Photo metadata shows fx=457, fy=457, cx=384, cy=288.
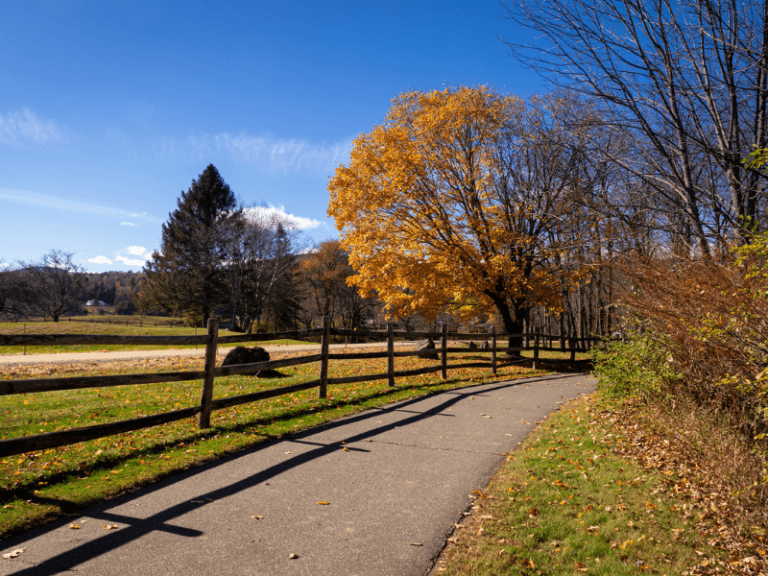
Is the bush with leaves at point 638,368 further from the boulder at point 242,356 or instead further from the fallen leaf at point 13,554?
the boulder at point 242,356

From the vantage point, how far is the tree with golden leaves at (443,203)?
16.0 meters

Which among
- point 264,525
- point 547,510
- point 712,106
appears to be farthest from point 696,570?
point 712,106

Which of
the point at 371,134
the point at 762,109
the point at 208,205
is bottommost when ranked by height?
the point at 762,109

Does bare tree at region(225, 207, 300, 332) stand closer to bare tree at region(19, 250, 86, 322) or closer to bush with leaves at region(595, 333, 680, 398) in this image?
bare tree at region(19, 250, 86, 322)

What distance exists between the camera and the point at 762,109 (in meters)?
5.18

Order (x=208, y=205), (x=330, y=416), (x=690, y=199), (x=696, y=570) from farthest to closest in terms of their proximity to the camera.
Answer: (x=208, y=205) < (x=330, y=416) < (x=690, y=199) < (x=696, y=570)

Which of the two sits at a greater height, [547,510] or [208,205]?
[208,205]

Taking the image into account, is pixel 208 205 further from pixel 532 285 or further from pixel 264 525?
pixel 264 525

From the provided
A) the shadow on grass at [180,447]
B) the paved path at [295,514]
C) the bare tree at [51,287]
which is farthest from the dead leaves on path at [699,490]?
the bare tree at [51,287]

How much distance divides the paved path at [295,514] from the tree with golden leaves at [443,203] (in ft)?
32.1

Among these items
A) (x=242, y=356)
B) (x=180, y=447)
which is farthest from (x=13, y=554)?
(x=242, y=356)

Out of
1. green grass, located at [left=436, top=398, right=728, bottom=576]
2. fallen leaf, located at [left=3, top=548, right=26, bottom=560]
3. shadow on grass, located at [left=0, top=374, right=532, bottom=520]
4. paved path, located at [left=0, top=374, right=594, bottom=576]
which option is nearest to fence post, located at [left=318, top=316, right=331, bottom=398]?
shadow on grass, located at [left=0, top=374, right=532, bottom=520]

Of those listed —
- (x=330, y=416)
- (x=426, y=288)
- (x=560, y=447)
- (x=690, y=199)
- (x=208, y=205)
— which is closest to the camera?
(x=690, y=199)

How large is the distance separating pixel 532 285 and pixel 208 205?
41.6m
